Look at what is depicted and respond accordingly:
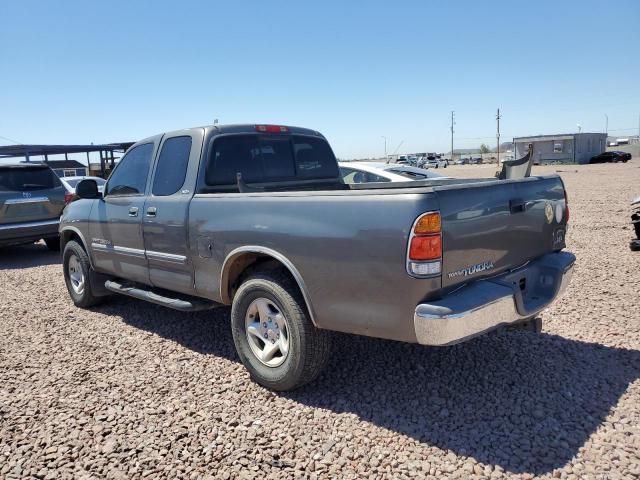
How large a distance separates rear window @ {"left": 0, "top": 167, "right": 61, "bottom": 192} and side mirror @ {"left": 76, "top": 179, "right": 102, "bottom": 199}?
16.6 ft

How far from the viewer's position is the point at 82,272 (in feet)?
19.2

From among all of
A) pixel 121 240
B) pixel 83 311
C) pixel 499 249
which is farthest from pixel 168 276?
pixel 499 249

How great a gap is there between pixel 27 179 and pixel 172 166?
21.6ft

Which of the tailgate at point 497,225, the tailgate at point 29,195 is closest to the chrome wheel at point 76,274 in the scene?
the tailgate at point 29,195

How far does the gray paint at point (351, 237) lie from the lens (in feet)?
9.09

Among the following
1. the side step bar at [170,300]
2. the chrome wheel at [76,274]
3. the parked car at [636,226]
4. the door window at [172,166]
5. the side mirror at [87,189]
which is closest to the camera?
the side step bar at [170,300]

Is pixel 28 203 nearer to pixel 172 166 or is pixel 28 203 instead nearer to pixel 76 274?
pixel 76 274

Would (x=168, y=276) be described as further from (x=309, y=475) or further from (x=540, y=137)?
(x=540, y=137)

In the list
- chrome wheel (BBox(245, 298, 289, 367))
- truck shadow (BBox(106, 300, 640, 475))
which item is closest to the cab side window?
truck shadow (BBox(106, 300, 640, 475))

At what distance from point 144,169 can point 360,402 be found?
3.08 m

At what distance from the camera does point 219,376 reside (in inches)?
154

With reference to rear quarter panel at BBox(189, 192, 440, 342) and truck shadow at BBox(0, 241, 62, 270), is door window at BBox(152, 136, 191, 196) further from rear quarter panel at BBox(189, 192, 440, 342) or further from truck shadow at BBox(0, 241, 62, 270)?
truck shadow at BBox(0, 241, 62, 270)

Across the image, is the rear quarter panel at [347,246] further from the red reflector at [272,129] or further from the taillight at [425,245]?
the red reflector at [272,129]

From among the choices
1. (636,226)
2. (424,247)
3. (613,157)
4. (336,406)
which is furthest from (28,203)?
(613,157)
